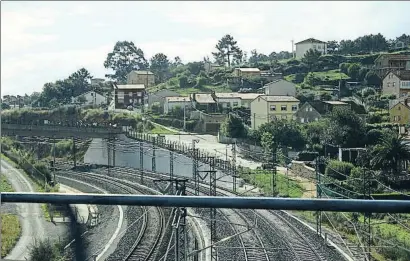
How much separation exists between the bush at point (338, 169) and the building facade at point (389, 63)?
2.74 feet

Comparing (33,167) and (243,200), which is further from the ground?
(243,200)

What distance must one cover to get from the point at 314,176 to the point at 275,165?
2.27 feet

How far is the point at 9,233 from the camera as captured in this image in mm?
1883

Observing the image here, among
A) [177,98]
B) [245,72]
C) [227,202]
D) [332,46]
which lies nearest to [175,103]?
[177,98]

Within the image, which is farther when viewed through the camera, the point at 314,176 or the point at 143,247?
the point at 314,176

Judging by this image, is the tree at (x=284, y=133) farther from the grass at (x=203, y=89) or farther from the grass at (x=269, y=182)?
the grass at (x=203, y=89)

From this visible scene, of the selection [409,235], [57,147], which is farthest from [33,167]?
[409,235]

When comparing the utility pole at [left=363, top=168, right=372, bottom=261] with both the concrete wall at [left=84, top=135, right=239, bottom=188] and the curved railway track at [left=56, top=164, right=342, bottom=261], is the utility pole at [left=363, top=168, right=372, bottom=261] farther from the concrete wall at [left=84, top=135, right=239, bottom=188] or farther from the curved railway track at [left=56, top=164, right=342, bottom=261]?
the concrete wall at [left=84, top=135, right=239, bottom=188]

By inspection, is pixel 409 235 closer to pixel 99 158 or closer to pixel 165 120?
pixel 165 120

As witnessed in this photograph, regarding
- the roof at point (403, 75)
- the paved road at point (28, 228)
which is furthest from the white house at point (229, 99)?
the paved road at point (28, 228)

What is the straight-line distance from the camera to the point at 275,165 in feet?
18.2

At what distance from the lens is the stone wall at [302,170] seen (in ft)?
16.6

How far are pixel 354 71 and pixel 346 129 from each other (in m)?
1.42

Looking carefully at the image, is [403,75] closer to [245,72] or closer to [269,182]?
[269,182]
